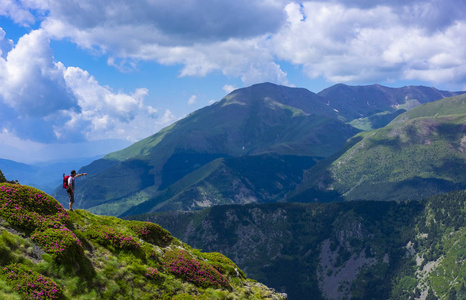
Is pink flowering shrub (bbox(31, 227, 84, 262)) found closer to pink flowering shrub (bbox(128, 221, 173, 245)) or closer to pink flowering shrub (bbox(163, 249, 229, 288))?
pink flowering shrub (bbox(163, 249, 229, 288))

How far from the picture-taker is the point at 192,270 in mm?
44062

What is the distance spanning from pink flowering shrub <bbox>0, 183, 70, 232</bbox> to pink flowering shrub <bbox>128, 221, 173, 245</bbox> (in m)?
12.7

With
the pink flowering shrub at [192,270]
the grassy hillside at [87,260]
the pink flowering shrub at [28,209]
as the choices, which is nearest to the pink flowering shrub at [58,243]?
the grassy hillside at [87,260]

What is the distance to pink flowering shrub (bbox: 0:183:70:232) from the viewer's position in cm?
3275

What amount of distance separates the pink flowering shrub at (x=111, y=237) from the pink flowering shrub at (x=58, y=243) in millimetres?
6225

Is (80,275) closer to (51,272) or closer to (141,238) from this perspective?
(51,272)

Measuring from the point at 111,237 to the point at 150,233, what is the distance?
8752 mm

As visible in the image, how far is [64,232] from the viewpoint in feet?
112

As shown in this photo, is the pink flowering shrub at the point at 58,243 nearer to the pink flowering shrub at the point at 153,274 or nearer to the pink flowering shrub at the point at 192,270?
the pink flowering shrub at the point at 153,274

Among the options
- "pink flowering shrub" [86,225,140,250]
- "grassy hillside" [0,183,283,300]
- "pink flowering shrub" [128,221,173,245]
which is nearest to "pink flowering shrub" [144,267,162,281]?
"grassy hillside" [0,183,283,300]

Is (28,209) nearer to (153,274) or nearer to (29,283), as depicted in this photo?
(29,283)

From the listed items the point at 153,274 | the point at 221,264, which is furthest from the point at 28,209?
the point at 221,264

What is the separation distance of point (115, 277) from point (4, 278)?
1171 centimetres

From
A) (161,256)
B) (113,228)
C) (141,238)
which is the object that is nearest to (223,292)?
(161,256)
